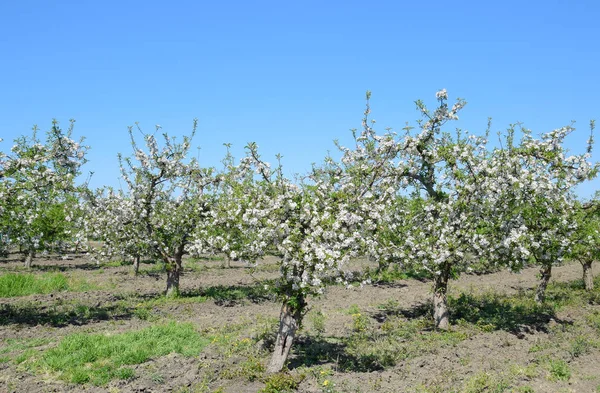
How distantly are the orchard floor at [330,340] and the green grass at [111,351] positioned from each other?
0.26 meters

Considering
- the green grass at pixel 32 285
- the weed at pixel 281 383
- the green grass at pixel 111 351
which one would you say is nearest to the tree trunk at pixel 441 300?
the weed at pixel 281 383

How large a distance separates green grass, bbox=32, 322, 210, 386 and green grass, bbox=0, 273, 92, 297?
→ 36.6 feet

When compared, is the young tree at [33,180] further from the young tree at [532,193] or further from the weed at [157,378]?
the young tree at [532,193]

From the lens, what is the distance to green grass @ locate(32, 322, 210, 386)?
12.6 m

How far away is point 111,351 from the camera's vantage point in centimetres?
1437

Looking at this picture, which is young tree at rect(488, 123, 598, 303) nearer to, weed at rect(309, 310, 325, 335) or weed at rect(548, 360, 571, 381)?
weed at rect(548, 360, 571, 381)

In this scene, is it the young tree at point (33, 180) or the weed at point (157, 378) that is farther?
the young tree at point (33, 180)

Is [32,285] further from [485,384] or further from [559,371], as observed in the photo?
[559,371]

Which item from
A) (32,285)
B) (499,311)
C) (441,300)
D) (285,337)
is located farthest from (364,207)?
(32,285)

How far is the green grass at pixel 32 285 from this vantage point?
24656 millimetres

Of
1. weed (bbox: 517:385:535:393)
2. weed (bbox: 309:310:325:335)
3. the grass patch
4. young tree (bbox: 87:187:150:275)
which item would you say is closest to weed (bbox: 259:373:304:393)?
weed (bbox: 309:310:325:335)

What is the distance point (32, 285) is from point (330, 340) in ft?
60.0

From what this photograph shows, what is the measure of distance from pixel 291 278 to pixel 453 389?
200 inches

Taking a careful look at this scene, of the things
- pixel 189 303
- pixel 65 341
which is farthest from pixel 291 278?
pixel 189 303
